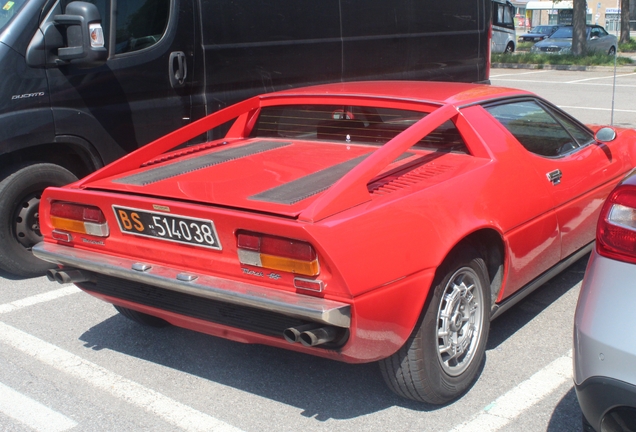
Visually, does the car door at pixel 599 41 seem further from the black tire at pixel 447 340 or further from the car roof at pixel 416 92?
the black tire at pixel 447 340

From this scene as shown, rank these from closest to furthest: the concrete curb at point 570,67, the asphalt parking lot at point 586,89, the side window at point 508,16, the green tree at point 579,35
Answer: the asphalt parking lot at point 586,89, the concrete curb at point 570,67, the green tree at point 579,35, the side window at point 508,16

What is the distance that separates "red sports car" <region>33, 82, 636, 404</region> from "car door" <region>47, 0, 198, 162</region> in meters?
1.45

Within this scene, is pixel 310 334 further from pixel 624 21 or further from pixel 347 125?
pixel 624 21

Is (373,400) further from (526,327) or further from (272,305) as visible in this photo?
(526,327)

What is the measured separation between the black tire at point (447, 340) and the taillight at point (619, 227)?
0.80 metres

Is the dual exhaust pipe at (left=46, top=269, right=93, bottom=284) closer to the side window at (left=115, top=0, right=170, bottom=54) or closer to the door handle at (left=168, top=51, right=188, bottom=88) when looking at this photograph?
the side window at (left=115, top=0, right=170, bottom=54)

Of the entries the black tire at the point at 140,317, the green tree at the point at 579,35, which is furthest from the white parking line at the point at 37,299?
the green tree at the point at 579,35

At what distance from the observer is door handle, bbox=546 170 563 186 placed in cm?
399

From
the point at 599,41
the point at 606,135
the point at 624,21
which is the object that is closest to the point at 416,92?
the point at 606,135

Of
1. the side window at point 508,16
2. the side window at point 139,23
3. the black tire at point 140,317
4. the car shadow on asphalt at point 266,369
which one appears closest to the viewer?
the car shadow on asphalt at point 266,369

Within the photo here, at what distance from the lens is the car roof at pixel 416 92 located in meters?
3.88

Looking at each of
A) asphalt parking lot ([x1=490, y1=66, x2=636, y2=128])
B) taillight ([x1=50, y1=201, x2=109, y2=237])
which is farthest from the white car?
taillight ([x1=50, y1=201, x2=109, y2=237])

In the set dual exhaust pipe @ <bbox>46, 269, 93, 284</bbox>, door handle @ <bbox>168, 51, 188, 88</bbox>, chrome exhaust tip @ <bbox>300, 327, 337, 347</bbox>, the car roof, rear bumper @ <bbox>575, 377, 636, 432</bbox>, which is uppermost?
door handle @ <bbox>168, 51, 188, 88</bbox>

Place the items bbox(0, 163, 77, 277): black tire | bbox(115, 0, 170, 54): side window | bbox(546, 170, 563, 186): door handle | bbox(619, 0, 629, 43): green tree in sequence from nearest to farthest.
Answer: bbox(546, 170, 563, 186): door handle → bbox(0, 163, 77, 277): black tire → bbox(115, 0, 170, 54): side window → bbox(619, 0, 629, 43): green tree
